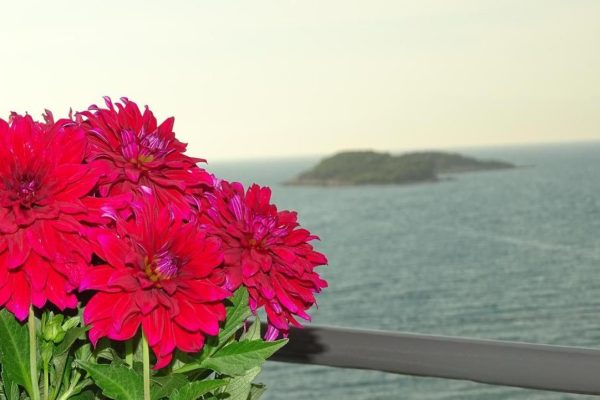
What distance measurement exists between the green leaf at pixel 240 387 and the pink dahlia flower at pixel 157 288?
12 centimetres

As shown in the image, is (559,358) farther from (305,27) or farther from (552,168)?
(552,168)

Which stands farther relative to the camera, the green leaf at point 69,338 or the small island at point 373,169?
the small island at point 373,169

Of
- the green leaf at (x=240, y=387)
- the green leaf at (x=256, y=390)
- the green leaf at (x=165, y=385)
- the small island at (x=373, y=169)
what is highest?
the green leaf at (x=165, y=385)

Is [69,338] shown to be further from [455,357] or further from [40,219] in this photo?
[455,357]

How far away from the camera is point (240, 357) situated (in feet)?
1.76

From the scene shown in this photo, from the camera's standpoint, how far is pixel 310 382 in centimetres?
2692

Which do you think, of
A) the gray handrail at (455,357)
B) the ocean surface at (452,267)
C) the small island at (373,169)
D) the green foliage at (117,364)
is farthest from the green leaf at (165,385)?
the small island at (373,169)

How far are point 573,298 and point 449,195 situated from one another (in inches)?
671

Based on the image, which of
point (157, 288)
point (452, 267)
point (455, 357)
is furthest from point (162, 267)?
point (452, 267)

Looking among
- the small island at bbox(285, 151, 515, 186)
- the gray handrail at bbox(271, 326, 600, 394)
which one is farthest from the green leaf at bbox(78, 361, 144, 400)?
the small island at bbox(285, 151, 515, 186)

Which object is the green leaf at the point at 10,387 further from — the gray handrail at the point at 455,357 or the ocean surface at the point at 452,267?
the ocean surface at the point at 452,267

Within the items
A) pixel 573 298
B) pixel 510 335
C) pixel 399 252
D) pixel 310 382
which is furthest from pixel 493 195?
pixel 310 382

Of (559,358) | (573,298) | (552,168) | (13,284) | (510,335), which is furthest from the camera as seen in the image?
(552,168)

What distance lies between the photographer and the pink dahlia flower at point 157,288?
1.49ft
